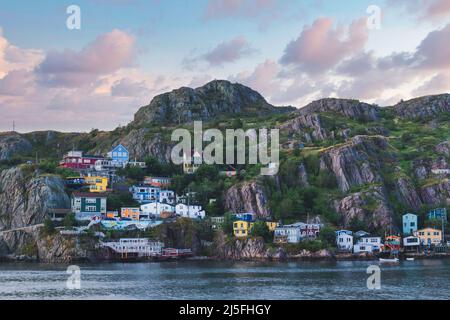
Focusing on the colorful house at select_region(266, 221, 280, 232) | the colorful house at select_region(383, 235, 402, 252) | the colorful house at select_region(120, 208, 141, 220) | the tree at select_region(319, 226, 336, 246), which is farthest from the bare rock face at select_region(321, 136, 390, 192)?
the colorful house at select_region(120, 208, 141, 220)

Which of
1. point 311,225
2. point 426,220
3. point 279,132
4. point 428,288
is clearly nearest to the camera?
point 428,288

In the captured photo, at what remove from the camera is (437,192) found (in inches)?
6191

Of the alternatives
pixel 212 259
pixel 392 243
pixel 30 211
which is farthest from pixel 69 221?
pixel 392 243

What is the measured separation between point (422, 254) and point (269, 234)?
27.5 metres

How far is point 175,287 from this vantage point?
75438 mm

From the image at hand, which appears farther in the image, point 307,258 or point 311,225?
point 311,225

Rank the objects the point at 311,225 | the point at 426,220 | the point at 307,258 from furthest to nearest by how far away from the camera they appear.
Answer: the point at 426,220, the point at 311,225, the point at 307,258

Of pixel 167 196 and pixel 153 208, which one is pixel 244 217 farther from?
pixel 167 196

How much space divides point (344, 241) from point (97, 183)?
164 ft

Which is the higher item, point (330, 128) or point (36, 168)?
point (330, 128)

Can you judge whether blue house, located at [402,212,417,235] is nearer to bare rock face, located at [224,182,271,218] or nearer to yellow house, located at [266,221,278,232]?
yellow house, located at [266,221,278,232]

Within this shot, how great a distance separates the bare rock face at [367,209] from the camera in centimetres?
14038
